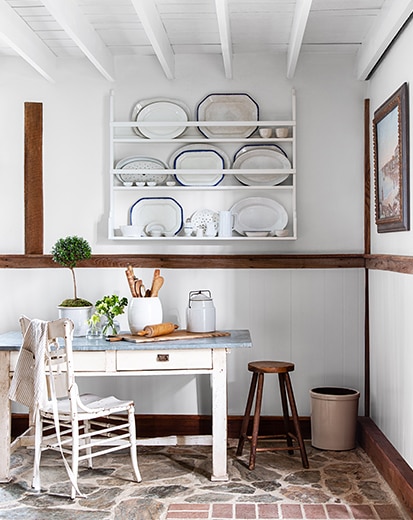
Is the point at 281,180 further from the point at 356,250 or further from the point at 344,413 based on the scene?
the point at 344,413

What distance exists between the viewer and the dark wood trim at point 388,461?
11.3 feet

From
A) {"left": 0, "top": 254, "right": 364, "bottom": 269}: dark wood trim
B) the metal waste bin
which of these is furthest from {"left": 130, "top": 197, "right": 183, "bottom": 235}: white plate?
the metal waste bin

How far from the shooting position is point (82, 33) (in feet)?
13.5

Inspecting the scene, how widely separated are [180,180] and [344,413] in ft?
6.25

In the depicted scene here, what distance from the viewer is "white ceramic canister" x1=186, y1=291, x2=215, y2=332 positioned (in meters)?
4.28

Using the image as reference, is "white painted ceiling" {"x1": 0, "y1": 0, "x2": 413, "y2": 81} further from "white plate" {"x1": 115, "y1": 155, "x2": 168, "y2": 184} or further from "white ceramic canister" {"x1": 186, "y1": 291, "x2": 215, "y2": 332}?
"white ceramic canister" {"x1": 186, "y1": 291, "x2": 215, "y2": 332}

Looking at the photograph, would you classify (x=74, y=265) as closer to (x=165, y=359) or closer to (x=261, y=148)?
(x=165, y=359)

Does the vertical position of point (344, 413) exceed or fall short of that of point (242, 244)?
it falls short

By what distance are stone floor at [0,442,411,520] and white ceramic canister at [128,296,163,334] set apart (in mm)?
861

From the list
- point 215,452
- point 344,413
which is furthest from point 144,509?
point 344,413

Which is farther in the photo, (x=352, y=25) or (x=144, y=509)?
(x=352, y=25)

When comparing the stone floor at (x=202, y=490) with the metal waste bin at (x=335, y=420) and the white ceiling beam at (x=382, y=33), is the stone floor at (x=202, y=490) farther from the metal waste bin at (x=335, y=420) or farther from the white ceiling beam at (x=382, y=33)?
the white ceiling beam at (x=382, y=33)

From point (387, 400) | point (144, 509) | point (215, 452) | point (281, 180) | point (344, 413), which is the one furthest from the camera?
point (281, 180)

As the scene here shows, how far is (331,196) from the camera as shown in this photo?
4879mm
